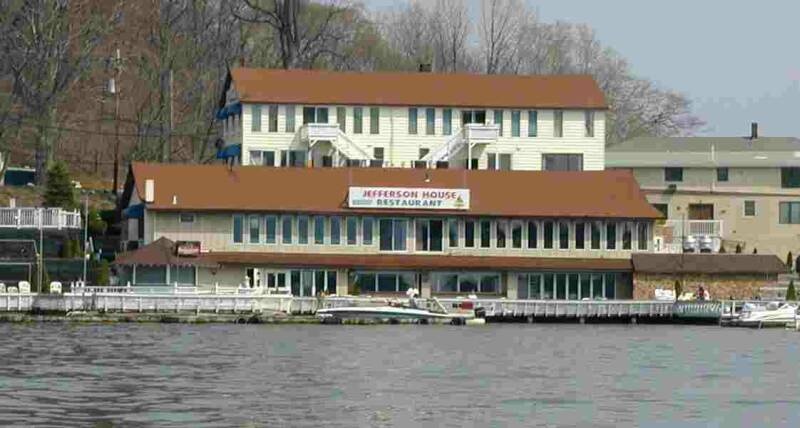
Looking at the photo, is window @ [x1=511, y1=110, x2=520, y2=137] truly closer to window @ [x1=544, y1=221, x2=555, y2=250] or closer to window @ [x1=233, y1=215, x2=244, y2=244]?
window @ [x1=544, y1=221, x2=555, y2=250]

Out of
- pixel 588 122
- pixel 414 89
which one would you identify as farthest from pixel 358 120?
pixel 588 122

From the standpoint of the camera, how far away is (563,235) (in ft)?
339

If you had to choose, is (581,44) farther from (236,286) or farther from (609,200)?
(236,286)

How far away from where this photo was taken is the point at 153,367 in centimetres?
6041

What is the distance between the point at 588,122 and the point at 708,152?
1240 cm

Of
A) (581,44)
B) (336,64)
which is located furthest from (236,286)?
(581,44)

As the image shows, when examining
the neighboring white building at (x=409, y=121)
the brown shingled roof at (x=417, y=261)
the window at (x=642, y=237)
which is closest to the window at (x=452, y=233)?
the brown shingled roof at (x=417, y=261)

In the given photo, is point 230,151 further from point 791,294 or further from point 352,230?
point 791,294

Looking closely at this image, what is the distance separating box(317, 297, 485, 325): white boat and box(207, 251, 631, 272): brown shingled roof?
637 centimetres

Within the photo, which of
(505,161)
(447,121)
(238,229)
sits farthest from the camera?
(505,161)

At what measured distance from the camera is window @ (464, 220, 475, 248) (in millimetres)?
102562

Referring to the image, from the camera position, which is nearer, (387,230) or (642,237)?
(387,230)

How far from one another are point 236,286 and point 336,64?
4527 cm

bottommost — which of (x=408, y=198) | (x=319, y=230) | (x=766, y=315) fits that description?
(x=766, y=315)
